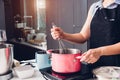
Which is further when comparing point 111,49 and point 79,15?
point 79,15

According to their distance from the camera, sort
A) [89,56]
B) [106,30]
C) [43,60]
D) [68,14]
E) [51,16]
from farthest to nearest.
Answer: [51,16], [68,14], [106,30], [43,60], [89,56]

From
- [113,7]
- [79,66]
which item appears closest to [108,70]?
[79,66]

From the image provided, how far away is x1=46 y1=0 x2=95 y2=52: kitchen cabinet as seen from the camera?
2871 millimetres

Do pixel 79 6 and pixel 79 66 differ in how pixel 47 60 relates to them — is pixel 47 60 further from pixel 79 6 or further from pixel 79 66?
pixel 79 6

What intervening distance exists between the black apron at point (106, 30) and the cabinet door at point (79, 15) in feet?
3.97

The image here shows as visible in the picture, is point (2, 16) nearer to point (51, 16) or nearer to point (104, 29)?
point (51, 16)

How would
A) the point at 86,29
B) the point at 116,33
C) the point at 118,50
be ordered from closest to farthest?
the point at 118,50 → the point at 116,33 → the point at 86,29

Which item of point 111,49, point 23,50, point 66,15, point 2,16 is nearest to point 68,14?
point 66,15

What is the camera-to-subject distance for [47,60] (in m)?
1.39

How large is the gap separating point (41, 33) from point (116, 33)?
7.93 feet

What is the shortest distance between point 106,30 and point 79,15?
143 centimetres

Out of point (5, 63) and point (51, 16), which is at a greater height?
point (51, 16)

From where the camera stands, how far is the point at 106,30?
5.01 ft

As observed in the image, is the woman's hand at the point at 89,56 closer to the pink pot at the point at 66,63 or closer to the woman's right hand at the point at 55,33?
the pink pot at the point at 66,63
